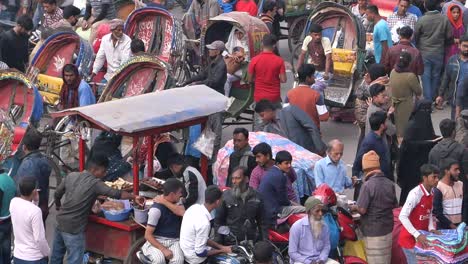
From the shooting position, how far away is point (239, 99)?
18719mm

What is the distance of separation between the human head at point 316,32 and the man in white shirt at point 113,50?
258 cm

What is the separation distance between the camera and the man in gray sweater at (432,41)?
19.9 metres

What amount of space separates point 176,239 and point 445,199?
111 inches

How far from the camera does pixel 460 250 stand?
1350 cm

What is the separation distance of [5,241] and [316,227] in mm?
3319

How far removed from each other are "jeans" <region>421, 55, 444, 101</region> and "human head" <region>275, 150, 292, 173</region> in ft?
20.9

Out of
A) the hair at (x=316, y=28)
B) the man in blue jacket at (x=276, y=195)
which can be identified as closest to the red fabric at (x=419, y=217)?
the man in blue jacket at (x=276, y=195)

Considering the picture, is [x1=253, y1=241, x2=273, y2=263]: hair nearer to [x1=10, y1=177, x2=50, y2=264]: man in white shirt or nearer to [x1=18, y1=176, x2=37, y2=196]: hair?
Result: [x1=10, y1=177, x2=50, y2=264]: man in white shirt

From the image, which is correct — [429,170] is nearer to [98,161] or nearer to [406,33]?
[98,161]

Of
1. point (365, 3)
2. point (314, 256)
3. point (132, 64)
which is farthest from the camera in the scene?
point (365, 3)

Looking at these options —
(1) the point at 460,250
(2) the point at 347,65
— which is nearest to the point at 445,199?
(1) the point at 460,250

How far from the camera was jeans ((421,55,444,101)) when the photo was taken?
19953 millimetres

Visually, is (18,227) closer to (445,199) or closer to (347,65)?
(445,199)

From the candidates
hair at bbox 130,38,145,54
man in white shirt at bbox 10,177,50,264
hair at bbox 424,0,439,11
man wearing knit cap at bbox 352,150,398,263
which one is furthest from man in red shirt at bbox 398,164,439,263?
hair at bbox 424,0,439,11
